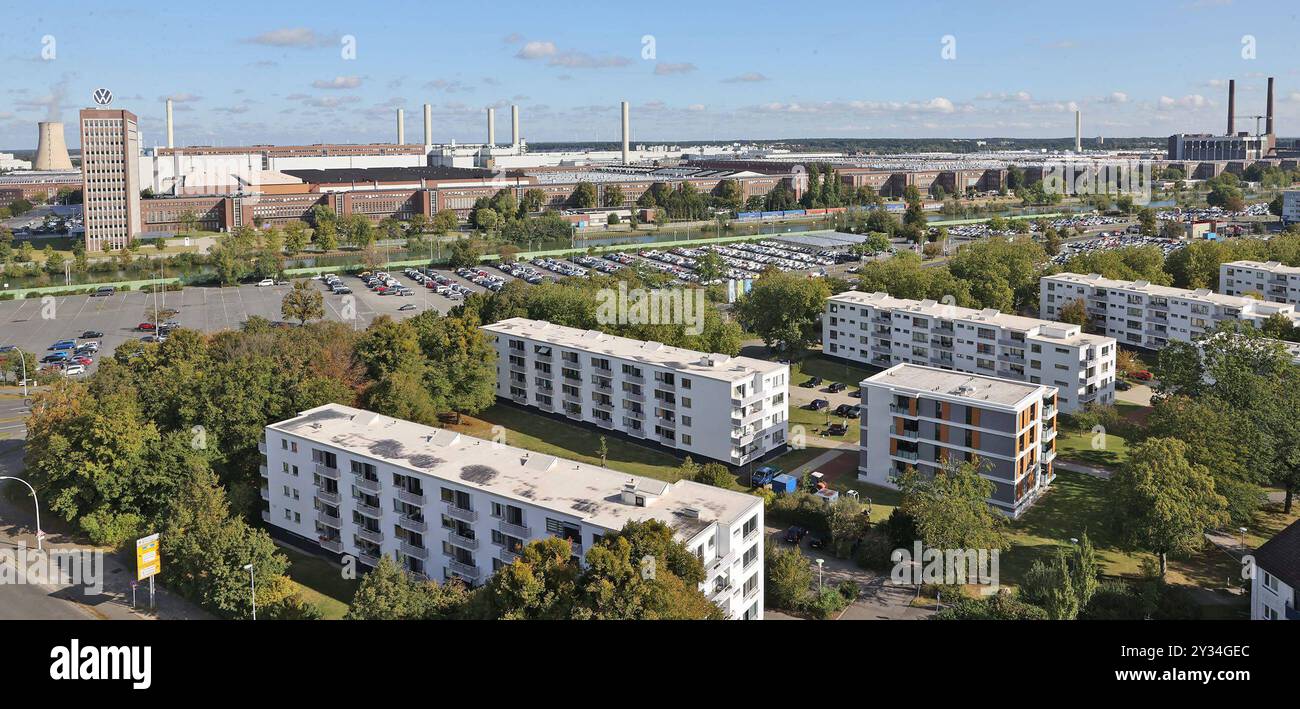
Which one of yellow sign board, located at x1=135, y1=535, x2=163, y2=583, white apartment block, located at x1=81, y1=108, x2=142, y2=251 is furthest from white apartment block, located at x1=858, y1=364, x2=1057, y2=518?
white apartment block, located at x1=81, y1=108, x2=142, y2=251

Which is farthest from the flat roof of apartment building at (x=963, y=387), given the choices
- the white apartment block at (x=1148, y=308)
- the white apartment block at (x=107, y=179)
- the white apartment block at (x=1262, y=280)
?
the white apartment block at (x=107, y=179)

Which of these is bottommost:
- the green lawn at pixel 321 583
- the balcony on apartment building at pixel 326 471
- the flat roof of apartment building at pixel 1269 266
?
the green lawn at pixel 321 583

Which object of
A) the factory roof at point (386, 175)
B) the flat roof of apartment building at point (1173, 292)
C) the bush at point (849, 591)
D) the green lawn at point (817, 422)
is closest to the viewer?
the bush at point (849, 591)

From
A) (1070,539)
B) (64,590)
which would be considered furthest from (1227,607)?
(64,590)

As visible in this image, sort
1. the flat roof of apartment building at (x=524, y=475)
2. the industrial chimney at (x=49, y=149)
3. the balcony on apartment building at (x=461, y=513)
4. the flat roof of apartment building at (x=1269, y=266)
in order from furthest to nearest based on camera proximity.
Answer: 1. the industrial chimney at (x=49, y=149)
2. the flat roof of apartment building at (x=1269, y=266)
3. the balcony on apartment building at (x=461, y=513)
4. the flat roof of apartment building at (x=524, y=475)

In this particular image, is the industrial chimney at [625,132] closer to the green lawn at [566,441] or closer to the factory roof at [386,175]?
the factory roof at [386,175]

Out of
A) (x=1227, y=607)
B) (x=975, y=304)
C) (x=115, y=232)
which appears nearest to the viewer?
(x=1227, y=607)

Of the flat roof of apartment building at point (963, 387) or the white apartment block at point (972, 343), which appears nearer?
the flat roof of apartment building at point (963, 387)

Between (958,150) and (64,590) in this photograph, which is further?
(958,150)
